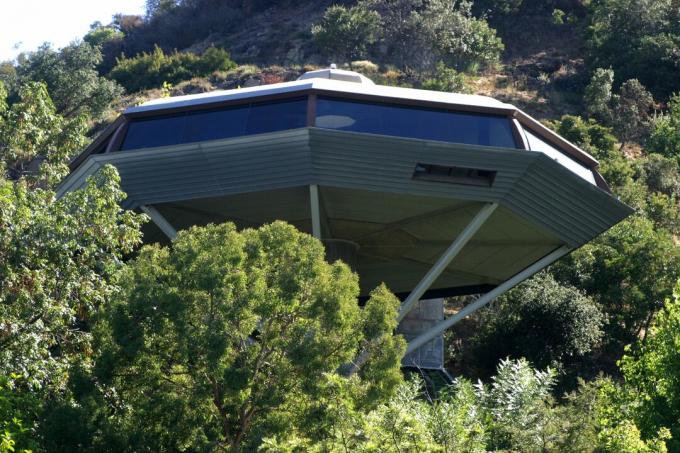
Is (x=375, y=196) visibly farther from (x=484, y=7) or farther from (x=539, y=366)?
(x=484, y=7)

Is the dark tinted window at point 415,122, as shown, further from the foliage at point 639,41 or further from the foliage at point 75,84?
the foliage at point 639,41

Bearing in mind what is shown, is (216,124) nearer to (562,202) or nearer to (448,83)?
(562,202)

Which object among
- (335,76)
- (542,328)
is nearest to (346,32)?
(335,76)

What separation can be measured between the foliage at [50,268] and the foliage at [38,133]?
2683mm

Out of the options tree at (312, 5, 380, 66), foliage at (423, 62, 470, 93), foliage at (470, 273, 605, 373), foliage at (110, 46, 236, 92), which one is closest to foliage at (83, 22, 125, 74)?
foliage at (110, 46, 236, 92)

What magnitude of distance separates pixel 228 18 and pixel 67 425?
7704cm

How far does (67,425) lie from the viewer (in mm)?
20703

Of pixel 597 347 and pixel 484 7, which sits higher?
pixel 484 7

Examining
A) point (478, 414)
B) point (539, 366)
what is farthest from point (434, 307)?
point (478, 414)

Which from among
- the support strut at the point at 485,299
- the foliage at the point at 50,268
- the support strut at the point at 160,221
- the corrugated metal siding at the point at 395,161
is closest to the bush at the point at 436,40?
the support strut at the point at 485,299

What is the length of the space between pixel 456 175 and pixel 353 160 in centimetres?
298

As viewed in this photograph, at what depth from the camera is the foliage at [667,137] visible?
62.5 metres

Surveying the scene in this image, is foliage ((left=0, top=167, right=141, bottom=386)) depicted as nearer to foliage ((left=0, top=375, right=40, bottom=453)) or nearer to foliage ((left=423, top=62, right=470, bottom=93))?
foliage ((left=0, top=375, right=40, bottom=453))

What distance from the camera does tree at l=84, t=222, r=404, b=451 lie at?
21156 millimetres
